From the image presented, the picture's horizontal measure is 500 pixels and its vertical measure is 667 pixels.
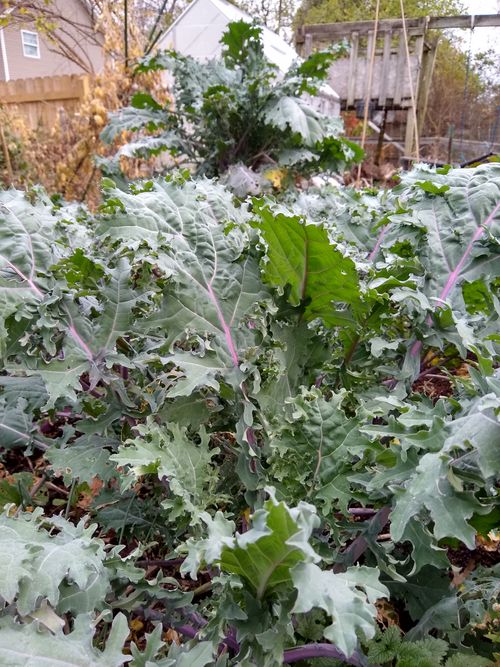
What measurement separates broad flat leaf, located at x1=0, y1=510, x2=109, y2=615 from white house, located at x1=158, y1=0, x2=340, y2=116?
6619 mm

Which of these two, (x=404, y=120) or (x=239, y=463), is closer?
(x=239, y=463)

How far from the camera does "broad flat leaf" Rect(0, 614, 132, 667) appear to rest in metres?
0.85

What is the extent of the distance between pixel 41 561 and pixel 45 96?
7.22m

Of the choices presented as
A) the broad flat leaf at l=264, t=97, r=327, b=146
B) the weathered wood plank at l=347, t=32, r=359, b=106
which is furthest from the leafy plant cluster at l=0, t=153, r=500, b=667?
the weathered wood plank at l=347, t=32, r=359, b=106

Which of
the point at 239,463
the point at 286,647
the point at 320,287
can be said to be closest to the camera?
the point at 286,647

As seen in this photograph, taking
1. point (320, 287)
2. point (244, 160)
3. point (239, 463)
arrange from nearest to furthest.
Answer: point (239, 463) < point (320, 287) < point (244, 160)

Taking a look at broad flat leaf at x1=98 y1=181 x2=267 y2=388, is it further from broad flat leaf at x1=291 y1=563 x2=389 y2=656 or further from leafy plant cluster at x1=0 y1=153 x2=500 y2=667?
broad flat leaf at x1=291 y1=563 x2=389 y2=656

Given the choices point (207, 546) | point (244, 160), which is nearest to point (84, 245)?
point (207, 546)

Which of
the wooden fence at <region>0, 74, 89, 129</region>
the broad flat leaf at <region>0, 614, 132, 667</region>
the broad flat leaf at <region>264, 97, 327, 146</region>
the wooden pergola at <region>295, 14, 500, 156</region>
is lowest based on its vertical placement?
the broad flat leaf at <region>0, 614, 132, 667</region>

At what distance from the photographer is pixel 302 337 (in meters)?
1.46

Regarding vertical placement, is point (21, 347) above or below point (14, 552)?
above

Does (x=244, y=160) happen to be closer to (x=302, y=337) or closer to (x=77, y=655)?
(x=302, y=337)

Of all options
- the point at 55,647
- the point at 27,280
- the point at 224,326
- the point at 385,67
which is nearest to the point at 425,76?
the point at 385,67

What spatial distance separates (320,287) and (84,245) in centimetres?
81
